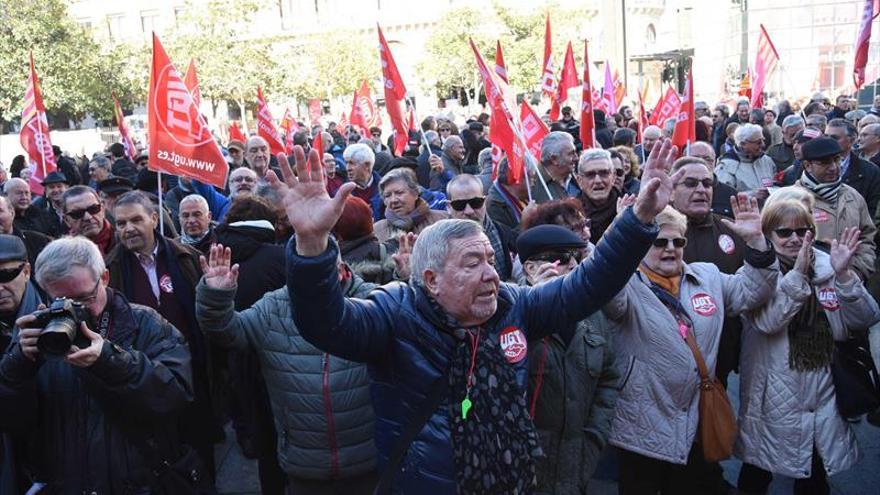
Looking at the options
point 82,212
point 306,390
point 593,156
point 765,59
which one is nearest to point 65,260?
point 306,390

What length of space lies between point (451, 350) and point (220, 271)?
1334 mm

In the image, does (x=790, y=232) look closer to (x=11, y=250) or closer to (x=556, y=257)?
(x=556, y=257)

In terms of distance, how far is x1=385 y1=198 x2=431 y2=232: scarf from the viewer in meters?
5.48

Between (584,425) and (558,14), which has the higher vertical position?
(558,14)

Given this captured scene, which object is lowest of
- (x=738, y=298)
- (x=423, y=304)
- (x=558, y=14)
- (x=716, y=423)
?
(x=716, y=423)

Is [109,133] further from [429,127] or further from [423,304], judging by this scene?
[423,304]

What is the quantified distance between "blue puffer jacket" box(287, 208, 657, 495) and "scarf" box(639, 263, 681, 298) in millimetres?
1123

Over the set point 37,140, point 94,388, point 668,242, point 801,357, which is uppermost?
point 37,140

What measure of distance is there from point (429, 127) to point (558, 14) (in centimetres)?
3303

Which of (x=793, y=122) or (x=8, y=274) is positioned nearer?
(x=8, y=274)

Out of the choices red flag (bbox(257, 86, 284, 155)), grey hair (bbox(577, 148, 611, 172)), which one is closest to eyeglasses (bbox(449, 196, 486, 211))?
grey hair (bbox(577, 148, 611, 172))

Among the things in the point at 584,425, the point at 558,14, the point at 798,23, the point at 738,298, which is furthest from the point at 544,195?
the point at 558,14

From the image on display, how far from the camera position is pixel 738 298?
4066mm

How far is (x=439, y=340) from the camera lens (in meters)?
2.67
